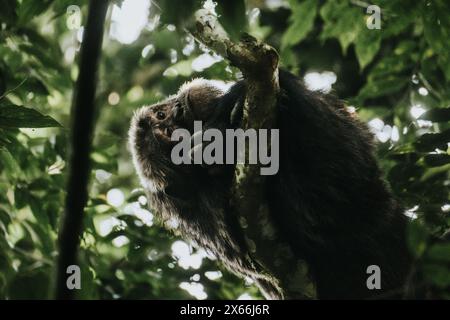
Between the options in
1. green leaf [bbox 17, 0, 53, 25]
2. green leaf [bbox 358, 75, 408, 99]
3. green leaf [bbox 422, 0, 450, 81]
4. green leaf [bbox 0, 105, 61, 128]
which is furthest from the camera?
green leaf [bbox 358, 75, 408, 99]

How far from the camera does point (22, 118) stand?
10.6 ft

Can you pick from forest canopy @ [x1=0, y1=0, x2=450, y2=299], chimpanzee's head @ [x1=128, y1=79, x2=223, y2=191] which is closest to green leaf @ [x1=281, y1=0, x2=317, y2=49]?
forest canopy @ [x1=0, y1=0, x2=450, y2=299]

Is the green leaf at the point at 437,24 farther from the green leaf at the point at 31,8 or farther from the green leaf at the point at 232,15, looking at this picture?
the green leaf at the point at 232,15

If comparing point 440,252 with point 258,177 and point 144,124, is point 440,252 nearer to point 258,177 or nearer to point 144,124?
point 258,177

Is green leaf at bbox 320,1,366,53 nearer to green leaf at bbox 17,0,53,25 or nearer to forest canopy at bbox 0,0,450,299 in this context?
forest canopy at bbox 0,0,450,299

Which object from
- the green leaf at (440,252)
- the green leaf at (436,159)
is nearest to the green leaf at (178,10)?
the green leaf at (440,252)

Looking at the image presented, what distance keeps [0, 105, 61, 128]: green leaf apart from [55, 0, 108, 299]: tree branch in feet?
4.66

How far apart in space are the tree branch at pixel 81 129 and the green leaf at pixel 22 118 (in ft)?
4.66

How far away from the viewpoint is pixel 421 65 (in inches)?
241

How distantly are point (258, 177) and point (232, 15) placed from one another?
1.65m

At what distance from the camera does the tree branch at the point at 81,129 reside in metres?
1.72

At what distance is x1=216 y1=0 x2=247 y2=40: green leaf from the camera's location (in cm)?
216

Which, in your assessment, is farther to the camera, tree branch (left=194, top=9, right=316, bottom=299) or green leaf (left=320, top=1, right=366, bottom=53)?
green leaf (left=320, top=1, right=366, bottom=53)
